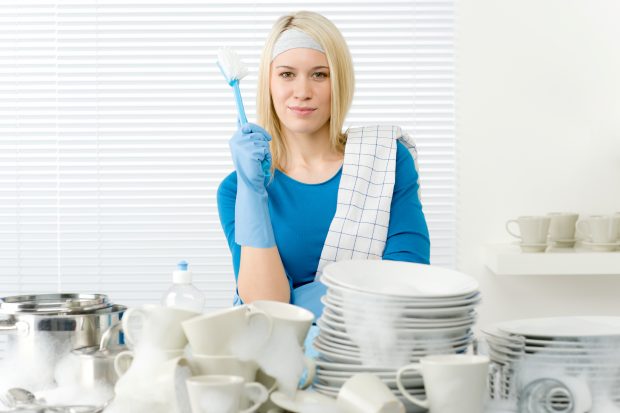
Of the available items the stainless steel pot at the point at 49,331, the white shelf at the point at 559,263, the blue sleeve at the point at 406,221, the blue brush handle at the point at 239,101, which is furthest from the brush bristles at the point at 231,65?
the white shelf at the point at 559,263

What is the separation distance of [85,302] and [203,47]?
77.8 inches

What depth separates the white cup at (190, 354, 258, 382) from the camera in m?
0.84

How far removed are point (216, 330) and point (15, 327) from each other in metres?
0.34

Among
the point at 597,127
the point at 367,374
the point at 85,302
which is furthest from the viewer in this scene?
the point at 597,127

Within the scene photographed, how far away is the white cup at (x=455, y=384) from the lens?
83cm

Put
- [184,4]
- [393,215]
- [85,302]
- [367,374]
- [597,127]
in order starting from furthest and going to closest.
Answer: [184,4], [597,127], [393,215], [85,302], [367,374]

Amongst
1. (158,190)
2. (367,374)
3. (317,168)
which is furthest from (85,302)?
(158,190)

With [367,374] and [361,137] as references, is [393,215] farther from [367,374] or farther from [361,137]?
[367,374]

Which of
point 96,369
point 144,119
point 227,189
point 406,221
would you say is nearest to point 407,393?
point 96,369

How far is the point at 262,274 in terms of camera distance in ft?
5.45

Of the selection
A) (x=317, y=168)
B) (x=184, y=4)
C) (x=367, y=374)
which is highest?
(x=184, y=4)

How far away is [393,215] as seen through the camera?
1.80 meters

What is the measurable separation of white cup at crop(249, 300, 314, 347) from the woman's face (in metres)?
0.89

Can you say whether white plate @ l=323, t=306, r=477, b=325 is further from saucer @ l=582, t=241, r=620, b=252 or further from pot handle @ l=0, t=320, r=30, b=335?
saucer @ l=582, t=241, r=620, b=252
